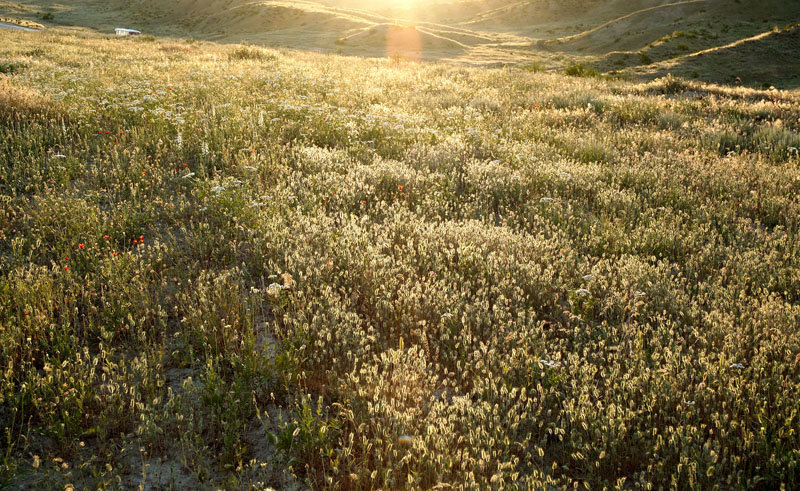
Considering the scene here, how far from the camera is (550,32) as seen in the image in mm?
75562

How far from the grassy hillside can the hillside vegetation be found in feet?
76.3

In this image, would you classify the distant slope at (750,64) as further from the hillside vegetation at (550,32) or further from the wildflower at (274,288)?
the wildflower at (274,288)

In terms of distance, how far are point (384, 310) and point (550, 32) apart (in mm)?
83572

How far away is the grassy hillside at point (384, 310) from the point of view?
2.80m

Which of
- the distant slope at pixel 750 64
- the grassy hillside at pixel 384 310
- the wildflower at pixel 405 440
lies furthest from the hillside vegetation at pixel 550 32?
the wildflower at pixel 405 440

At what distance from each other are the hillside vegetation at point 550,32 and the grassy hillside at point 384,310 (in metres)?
23.3

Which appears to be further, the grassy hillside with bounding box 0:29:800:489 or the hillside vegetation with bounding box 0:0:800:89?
the hillside vegetation with bounding box 0:0:800:89

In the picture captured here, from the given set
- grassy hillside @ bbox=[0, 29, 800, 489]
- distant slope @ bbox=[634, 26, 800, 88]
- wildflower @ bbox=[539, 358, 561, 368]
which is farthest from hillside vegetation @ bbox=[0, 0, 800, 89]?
wildflower @ bbox=[539, 358, 561, 368]

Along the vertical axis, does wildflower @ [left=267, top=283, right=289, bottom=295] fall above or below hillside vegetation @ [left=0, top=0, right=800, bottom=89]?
below

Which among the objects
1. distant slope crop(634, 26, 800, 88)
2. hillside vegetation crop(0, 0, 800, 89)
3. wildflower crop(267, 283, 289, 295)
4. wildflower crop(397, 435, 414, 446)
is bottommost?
wildflower crop(397, 435, 414, 446)

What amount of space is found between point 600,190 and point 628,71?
2915 centimetres

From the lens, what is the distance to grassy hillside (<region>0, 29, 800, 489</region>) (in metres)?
2.80

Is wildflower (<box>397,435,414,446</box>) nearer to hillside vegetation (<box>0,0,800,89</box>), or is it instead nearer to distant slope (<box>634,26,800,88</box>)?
hillside vegetation (<box>0,0,800,89</box>)

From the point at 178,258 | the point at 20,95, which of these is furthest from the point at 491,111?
the point at 20,95
